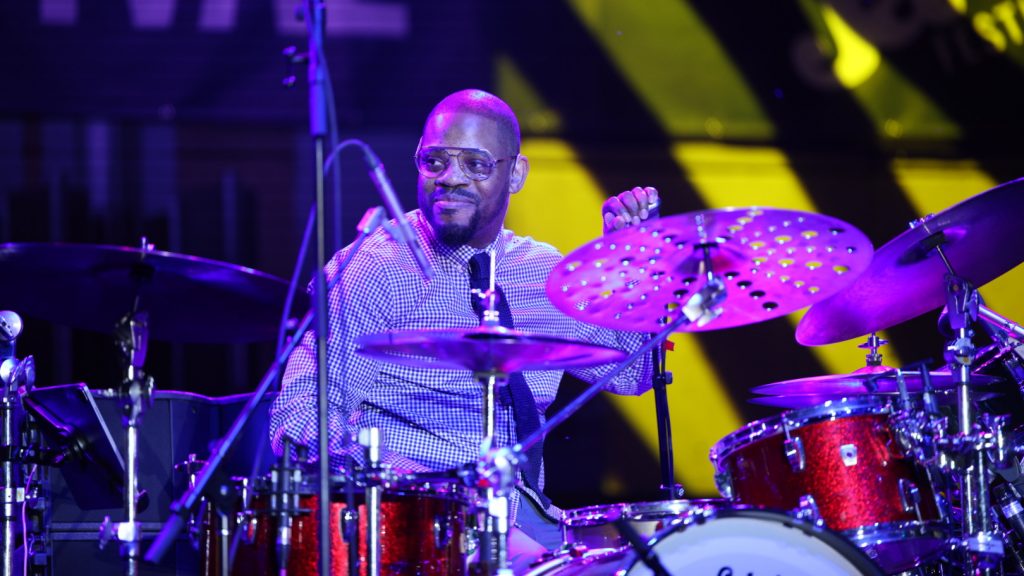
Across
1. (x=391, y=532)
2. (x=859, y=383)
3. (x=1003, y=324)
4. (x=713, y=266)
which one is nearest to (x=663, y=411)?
(x=859, y=383)

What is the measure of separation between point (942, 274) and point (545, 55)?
2121 mm

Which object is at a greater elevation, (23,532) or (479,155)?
(479,155)

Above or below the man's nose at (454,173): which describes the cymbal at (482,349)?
below

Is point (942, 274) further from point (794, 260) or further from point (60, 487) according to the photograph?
point (60, 487)

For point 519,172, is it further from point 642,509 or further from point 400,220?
point 400,220

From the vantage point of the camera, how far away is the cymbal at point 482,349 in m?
2.45

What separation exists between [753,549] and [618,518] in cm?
33

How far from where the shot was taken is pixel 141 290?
2.83 meters

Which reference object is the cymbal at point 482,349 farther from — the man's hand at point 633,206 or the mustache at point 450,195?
the mustache at point 450,195

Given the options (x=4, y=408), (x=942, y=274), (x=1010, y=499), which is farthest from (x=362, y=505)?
(x=1010, y=499)

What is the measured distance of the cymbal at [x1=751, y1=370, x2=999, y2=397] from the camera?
3572mm

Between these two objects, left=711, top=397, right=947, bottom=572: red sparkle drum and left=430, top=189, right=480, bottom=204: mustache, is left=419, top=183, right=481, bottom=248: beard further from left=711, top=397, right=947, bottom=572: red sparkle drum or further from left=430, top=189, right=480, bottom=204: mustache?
left=711, top=397, right=947, bottom=572: red sparkle drum

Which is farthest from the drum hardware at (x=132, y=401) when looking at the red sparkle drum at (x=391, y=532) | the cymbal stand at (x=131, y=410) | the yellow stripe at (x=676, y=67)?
the yellow stripe at (x=676, y=67)

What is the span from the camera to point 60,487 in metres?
3.79
